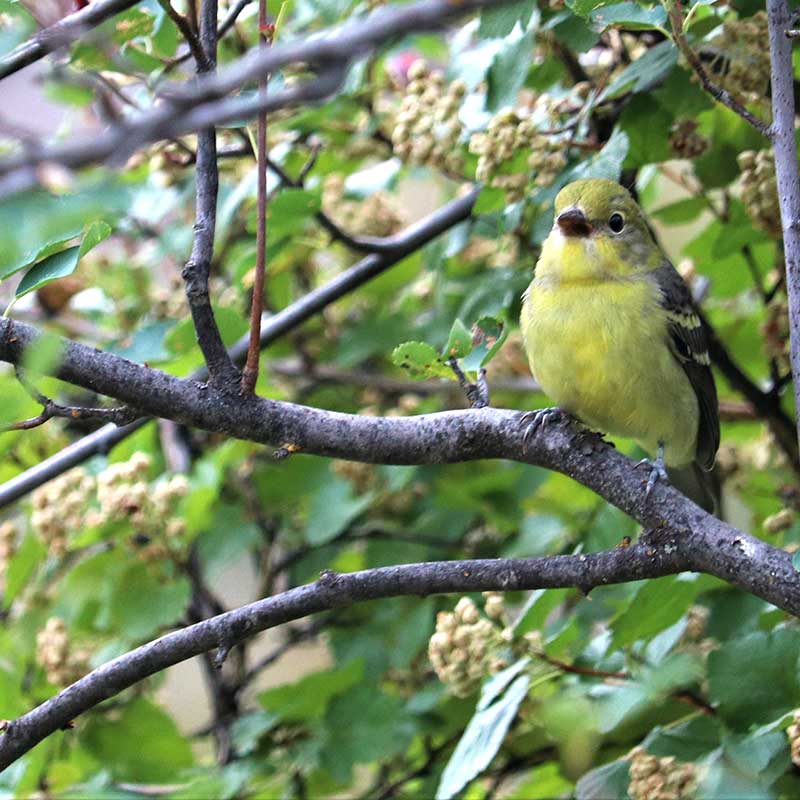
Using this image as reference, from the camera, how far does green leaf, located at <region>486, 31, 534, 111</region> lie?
247cm

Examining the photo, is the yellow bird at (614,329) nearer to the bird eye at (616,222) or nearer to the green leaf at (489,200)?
the bird eye at (616,222)

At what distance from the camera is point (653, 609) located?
6.89 ft

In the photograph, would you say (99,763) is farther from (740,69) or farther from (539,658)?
(740,69)

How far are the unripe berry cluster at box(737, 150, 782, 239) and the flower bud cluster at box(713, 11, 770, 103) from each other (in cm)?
14

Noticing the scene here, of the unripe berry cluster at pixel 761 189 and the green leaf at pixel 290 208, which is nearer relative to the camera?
the unripe berry cluster at pixel 761 189

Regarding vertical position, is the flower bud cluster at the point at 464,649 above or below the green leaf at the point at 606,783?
above

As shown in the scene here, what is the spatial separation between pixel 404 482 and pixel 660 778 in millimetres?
1221

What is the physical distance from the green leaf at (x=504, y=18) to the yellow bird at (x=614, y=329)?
41cm

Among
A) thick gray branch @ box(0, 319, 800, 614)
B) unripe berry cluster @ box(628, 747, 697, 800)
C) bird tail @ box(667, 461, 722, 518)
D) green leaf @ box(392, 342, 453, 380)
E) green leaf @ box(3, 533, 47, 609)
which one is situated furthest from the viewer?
bird tail @ box(667, 461, 722, 518)

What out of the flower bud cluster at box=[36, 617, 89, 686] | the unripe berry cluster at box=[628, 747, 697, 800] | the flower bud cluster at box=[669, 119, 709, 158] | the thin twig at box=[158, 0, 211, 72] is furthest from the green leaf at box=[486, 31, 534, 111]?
the flower bud cluster at box=[36, 617, 89, 686]

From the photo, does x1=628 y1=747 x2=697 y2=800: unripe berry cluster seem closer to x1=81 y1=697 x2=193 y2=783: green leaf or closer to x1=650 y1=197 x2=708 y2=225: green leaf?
x1=81 y1=697 x2=193 y2=783: green leaf

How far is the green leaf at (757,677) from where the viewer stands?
205 centimetres

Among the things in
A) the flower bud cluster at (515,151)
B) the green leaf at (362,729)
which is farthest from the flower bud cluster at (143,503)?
the flower bud cluster at (515,151)

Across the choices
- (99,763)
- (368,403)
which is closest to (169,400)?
(99,763)
